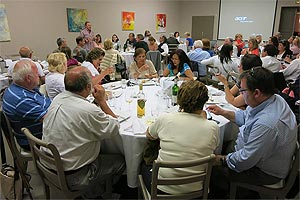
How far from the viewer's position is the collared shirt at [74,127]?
1.67 meters

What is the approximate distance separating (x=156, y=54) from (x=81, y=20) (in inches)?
154

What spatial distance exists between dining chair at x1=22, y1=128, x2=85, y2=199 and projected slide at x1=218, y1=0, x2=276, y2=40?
10.9 metres

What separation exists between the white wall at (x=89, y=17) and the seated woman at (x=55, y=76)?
4.59m

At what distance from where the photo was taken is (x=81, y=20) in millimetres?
8539

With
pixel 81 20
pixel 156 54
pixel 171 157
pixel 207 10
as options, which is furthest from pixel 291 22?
pixel 171 157

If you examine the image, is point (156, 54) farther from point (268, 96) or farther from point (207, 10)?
point (207, 10)

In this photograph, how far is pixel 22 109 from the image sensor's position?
2.03 m

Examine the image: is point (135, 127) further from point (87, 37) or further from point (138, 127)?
point (87, 37)

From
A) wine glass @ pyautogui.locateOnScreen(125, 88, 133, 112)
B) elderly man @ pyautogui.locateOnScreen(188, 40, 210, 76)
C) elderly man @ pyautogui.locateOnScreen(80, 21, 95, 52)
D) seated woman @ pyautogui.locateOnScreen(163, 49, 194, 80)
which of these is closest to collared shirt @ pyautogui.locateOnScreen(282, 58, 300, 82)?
elderly man @ pyautogui.locateOnScreen(188, 40, 210, 76)

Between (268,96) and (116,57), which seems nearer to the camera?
A: (268,96)

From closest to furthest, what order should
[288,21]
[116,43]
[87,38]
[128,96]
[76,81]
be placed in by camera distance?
1. [76,81]
2. [128,96]
3. [87,38]
4. [116,43]
5. [288,21]

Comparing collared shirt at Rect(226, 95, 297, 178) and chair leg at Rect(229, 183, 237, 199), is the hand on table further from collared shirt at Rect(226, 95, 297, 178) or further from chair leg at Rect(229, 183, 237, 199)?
chair leg at Rect(229, 183, 237, 199)

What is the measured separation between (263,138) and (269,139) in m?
0.04

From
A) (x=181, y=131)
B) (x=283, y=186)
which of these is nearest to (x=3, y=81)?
(x=181, y=131)
